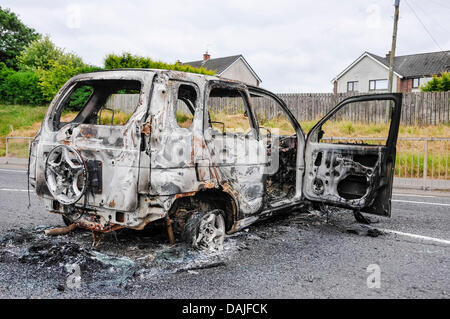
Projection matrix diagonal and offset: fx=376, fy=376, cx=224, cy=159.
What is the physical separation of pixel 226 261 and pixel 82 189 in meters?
1.63

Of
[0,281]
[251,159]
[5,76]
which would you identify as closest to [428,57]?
[5,76]

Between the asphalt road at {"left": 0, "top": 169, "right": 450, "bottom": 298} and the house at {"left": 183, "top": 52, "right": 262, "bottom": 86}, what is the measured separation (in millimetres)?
36586

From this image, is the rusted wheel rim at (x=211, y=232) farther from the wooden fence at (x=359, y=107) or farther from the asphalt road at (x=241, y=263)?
the wooden fence at (x=359, y=107)

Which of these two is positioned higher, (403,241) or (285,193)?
(285,193)

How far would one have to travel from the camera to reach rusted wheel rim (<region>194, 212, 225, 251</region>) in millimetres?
4023

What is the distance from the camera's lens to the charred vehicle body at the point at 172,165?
354 centimetres

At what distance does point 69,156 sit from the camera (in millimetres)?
3729

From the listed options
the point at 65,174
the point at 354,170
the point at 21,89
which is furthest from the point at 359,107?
the point at 21,89

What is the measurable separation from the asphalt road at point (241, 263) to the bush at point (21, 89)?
22.3 metres

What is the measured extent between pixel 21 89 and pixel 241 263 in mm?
26486

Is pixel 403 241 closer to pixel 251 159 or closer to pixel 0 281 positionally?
pixel 251 159

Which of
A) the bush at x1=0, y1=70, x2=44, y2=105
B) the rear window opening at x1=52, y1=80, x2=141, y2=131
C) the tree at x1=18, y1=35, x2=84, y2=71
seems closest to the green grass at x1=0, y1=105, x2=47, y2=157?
the bush at x1=0, y1=70, x2=44, y2=105

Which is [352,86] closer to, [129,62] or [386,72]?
[386,72]

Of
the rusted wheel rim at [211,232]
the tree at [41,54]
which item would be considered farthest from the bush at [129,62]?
the rusted wheel rim at [211,232]
